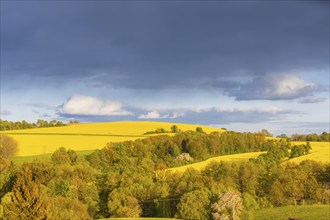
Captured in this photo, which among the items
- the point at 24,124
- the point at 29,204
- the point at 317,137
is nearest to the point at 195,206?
the point at 29,204

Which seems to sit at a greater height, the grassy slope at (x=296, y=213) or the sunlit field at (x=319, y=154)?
the sunlit field at (x=319, y=154)

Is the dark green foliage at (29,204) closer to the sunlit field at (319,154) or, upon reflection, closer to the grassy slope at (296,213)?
the grassy slope at (296,213)

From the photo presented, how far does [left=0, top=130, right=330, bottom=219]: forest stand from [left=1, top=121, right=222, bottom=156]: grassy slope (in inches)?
408

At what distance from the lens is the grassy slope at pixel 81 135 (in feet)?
364

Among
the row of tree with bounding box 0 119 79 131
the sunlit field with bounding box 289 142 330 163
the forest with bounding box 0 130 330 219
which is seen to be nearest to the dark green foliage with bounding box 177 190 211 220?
the forest with bounding box 0 130 330 219

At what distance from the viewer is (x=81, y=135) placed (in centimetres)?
12288

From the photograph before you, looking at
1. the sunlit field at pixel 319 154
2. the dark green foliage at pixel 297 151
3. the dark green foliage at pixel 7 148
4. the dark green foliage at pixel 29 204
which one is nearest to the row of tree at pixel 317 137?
the sunlit field at pixel 319 154

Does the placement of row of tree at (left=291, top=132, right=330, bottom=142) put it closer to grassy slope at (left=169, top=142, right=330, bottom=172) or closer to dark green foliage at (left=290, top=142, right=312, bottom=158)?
grassy slope at (left=169, top=142, right=330, bottom=172)

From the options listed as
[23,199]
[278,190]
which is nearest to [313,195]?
[278,190]

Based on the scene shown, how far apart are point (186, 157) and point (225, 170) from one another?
21032 millimetres

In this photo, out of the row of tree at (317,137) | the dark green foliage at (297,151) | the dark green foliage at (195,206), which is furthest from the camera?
the row of tree at (317,137)

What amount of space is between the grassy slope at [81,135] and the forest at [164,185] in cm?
1037

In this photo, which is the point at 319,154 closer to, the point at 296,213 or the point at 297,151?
the point at 297,151

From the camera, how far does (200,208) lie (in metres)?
74.5
